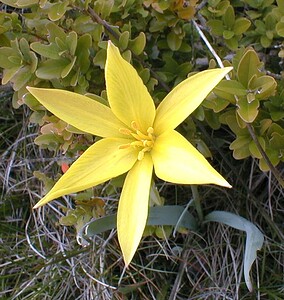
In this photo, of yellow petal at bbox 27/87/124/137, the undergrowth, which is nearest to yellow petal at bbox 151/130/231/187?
yellow petal at bbox 27/87/124/137

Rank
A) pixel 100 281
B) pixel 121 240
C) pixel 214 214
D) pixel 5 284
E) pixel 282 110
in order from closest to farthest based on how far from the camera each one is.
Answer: pixel 121 240 < pixel 282 110 < pixel 214 214 < pixel 100 281 < pixel 5 284

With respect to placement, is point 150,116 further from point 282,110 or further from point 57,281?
point 57,281

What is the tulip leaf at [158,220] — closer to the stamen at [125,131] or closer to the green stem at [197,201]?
the green stem at [197,201]

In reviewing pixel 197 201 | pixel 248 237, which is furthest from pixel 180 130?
pixel 248 237

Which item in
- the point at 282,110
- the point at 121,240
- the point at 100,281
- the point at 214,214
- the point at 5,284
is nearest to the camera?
the point at 121,240

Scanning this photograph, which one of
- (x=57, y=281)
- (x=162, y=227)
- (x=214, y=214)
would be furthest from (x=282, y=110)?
(x=57, y=281)

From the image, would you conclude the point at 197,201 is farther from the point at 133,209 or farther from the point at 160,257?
the point at 133,209
